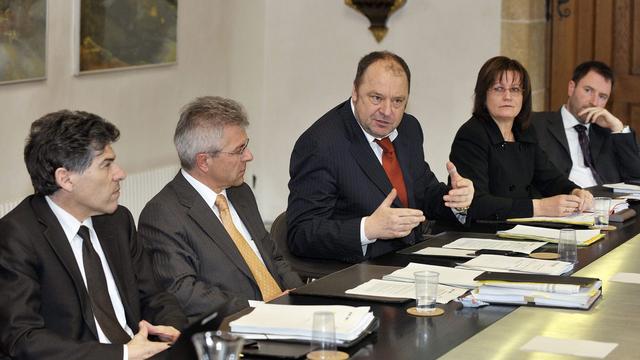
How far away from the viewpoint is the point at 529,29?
7.54 metres

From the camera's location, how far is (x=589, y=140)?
247 inches

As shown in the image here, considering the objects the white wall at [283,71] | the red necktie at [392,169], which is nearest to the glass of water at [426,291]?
the red necktie at [392,169]

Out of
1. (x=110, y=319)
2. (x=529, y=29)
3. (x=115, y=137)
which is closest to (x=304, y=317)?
(x=110, y=319)

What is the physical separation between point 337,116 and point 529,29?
11.0 feet

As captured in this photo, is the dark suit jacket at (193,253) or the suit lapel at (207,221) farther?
the suit lapel at (207,221)

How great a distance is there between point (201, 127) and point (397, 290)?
973mm

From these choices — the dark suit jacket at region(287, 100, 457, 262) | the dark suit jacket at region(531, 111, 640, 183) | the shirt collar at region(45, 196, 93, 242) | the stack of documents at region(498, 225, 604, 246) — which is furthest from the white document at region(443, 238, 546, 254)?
the dark suit jacket at region(531, 111, 640, 183)

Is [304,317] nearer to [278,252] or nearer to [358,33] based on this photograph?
[278,252]

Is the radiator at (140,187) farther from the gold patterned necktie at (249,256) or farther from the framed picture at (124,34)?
the gold patterned necktie at (249,256)

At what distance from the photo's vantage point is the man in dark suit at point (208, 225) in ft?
11.9

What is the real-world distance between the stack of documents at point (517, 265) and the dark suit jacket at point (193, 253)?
2.50ft

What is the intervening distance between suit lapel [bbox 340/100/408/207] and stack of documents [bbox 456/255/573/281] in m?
0.80

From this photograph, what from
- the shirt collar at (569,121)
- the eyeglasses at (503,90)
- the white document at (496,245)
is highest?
the eyeglasses at (503,90)

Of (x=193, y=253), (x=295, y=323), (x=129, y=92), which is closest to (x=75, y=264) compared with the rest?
(x=193, y=253)
